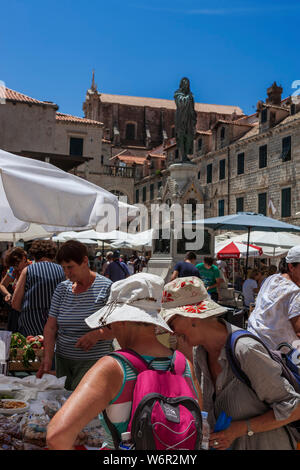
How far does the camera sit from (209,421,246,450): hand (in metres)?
2.02

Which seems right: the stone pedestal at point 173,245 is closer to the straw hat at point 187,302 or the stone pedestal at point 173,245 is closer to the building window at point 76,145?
the straw hat at point 187,302

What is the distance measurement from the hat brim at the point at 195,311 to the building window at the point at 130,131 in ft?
190

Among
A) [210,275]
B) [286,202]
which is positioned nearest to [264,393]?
[210,275]

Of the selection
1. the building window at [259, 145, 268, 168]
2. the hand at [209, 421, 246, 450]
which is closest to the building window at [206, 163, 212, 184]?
the building window at [259, 145, 268, 168]

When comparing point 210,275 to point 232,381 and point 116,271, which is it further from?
point 232,381

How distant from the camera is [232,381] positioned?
2.14 m

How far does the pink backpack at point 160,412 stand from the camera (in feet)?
5.37

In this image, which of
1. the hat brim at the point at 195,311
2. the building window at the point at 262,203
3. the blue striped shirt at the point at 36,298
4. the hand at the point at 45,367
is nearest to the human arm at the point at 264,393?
the hat brim at the point at 195,311

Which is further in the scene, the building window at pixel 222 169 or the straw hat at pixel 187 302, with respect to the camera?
the building window at pixel 222 169

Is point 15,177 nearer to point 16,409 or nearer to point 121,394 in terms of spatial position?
point 16,409

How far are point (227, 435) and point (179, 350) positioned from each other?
0.53 m

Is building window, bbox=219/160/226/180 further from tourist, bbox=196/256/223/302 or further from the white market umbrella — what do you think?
the white market umbrella

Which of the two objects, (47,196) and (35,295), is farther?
(35,295)

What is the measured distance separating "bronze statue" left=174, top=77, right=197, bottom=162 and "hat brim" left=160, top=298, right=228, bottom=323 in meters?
16.6
